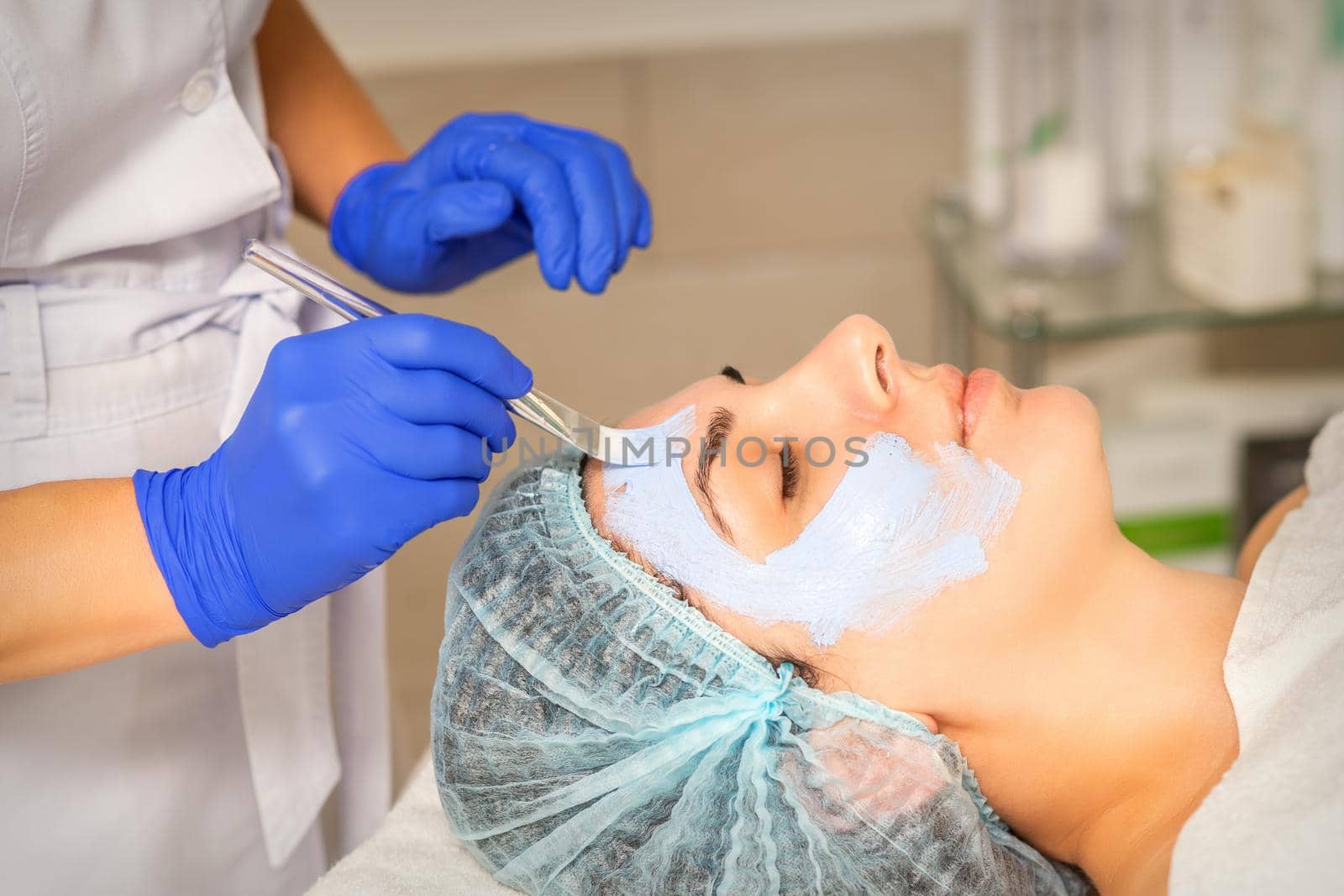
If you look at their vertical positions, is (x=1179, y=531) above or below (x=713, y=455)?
below

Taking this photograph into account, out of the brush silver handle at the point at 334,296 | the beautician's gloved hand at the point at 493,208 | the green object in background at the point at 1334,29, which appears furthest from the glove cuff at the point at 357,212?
the green object in background at the point at 1334,29

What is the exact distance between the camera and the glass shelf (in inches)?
71.5

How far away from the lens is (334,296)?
94 centimetres

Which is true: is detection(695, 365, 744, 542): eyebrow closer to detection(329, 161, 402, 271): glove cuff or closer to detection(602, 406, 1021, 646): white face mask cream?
detection(602, 406, 1021, 646): white face mask cream

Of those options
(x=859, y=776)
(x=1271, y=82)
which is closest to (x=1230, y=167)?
(x=1271, y=82)

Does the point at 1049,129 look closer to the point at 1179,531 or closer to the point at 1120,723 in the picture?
the point at 1179,531

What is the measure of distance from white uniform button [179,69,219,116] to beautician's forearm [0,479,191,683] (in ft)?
1.35

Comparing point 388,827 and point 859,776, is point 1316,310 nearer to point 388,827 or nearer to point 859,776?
point 859,776

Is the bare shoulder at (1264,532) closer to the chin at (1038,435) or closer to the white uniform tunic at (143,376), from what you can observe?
the chin at (1038,435)

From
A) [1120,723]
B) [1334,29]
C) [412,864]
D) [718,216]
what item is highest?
[1334,29]

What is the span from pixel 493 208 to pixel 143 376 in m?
0.37

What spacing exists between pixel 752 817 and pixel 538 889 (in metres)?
0.22

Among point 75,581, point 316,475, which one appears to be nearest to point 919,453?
point 316,475

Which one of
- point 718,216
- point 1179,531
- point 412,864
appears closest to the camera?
point 412,864
